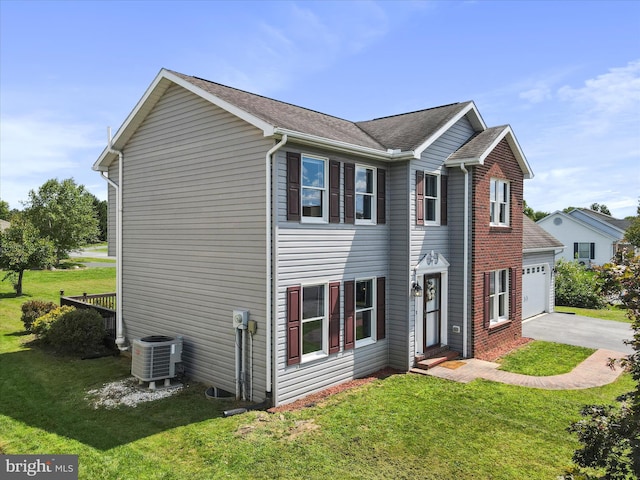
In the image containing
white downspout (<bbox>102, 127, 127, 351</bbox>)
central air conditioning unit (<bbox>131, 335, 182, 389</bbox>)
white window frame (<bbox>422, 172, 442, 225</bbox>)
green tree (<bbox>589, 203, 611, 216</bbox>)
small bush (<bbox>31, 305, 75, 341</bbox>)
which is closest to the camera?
central air conditioning unit (<bbox>131, 335, 182, 389</bbox>)

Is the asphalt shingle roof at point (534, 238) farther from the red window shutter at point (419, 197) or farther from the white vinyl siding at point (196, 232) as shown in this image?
the white vinyl siding at point (196, 232)

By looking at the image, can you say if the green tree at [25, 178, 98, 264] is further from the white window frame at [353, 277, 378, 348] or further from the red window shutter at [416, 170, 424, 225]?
the red window shutter at [416, 170, 424, 225]

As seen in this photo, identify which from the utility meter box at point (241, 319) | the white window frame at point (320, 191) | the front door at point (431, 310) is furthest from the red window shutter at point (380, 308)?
the utility meter box at point (241, 319)

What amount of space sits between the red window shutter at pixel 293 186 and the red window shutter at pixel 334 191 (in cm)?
104

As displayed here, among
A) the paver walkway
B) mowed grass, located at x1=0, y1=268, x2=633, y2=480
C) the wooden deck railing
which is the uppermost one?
the wooden deck railing

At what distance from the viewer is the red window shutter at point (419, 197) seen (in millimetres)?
11383

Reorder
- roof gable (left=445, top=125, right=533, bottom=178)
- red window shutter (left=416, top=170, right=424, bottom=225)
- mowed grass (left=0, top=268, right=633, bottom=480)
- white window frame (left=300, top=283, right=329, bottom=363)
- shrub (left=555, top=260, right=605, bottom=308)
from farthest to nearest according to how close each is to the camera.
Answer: shrub (left=555, top=260, right=605, bottom=308), roof gable (left=445, top=125, right=533, bottom=178), red window shutter (left=416, top=170, right=424, bottom=225), white window frame (left=300, top=283, right=329, bottom=363), mowed grass (left=0, top=268, right=633, bottom=480)

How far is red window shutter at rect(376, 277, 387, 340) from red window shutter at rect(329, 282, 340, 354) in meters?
1.59

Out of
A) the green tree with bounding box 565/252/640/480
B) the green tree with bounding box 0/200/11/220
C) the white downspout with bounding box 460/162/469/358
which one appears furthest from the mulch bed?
the green tree with bounding box 0/200/11/220

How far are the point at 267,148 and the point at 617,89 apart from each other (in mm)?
11305

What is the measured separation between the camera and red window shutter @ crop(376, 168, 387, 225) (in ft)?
36.4

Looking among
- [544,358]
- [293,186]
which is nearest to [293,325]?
[293,186]

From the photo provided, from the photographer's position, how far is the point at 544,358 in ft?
41.0
